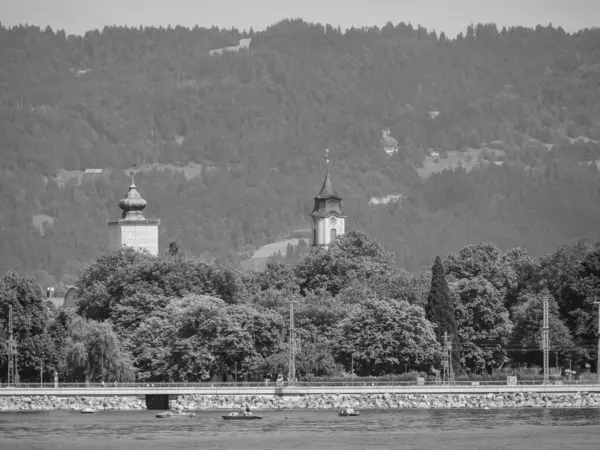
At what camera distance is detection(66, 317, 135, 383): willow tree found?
408 ft

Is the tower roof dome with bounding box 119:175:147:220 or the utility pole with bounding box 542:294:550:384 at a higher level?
the tower roof dome with bounding box 119:175:147:220

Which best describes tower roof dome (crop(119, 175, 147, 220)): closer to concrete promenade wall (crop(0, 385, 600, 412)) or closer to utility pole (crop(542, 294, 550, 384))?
concrete promenade wall (crop(0, 385, 600, 412))

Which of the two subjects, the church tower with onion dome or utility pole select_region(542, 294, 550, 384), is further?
the church tower with onion dome

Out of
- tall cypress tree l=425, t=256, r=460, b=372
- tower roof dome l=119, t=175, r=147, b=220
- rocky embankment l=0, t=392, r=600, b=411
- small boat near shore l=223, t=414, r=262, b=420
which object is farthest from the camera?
tower roof dome l=119, t=175, r=147, b=220

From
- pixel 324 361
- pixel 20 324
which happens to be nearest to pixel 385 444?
pixel 324 361

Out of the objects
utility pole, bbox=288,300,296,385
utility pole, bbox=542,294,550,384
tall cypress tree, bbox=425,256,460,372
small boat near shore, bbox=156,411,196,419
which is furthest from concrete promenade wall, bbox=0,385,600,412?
tall cypress tree, bbox=425,256,460,372

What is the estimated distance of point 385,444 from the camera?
309ft

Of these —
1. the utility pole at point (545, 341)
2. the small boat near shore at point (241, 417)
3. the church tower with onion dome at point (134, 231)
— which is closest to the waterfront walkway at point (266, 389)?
the utility pole at point (545, 341)

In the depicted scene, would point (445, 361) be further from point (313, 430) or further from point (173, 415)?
point (313, 430)

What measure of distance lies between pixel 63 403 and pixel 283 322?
18.7 metres

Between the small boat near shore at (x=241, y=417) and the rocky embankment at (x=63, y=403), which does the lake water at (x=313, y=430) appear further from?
the rocky embankment at (x=63, y=403)

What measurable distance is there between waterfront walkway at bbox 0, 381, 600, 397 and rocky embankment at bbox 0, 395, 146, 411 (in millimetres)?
343

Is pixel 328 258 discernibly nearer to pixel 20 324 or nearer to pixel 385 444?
pixel 20 324

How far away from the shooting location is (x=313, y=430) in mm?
101375
